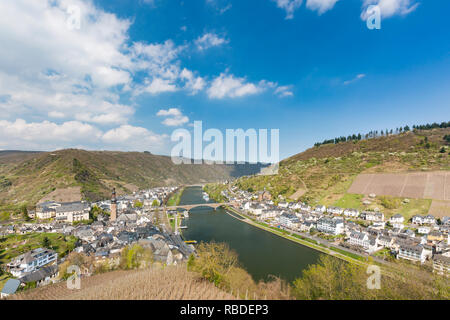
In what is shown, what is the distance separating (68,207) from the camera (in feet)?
125

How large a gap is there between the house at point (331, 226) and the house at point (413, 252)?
8225mm

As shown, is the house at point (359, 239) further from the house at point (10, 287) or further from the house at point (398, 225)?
the house at point (10, 287)

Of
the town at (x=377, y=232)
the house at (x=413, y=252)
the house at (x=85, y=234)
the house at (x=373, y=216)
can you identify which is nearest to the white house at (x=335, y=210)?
the town at (x=377, y=232)

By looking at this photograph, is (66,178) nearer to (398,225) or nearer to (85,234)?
(85,234)

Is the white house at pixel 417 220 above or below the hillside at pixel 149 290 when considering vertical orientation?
below

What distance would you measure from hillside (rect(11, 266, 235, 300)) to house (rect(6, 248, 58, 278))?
32.8 feet

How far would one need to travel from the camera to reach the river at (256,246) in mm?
19312

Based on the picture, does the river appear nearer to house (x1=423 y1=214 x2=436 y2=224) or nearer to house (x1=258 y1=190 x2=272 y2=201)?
house (x1=258 y1=190 x2=272 y2=201)

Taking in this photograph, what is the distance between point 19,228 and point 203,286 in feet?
117

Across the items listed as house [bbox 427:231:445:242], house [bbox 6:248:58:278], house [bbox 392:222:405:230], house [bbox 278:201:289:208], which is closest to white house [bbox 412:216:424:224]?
house [bbox 392:222:405:230]

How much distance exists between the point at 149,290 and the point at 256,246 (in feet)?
61.8

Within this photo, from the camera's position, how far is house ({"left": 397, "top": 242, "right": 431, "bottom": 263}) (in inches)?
820

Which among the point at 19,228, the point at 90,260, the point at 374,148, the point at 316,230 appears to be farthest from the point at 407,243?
the point at 374,148

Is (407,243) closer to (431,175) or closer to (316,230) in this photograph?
(316,230)
